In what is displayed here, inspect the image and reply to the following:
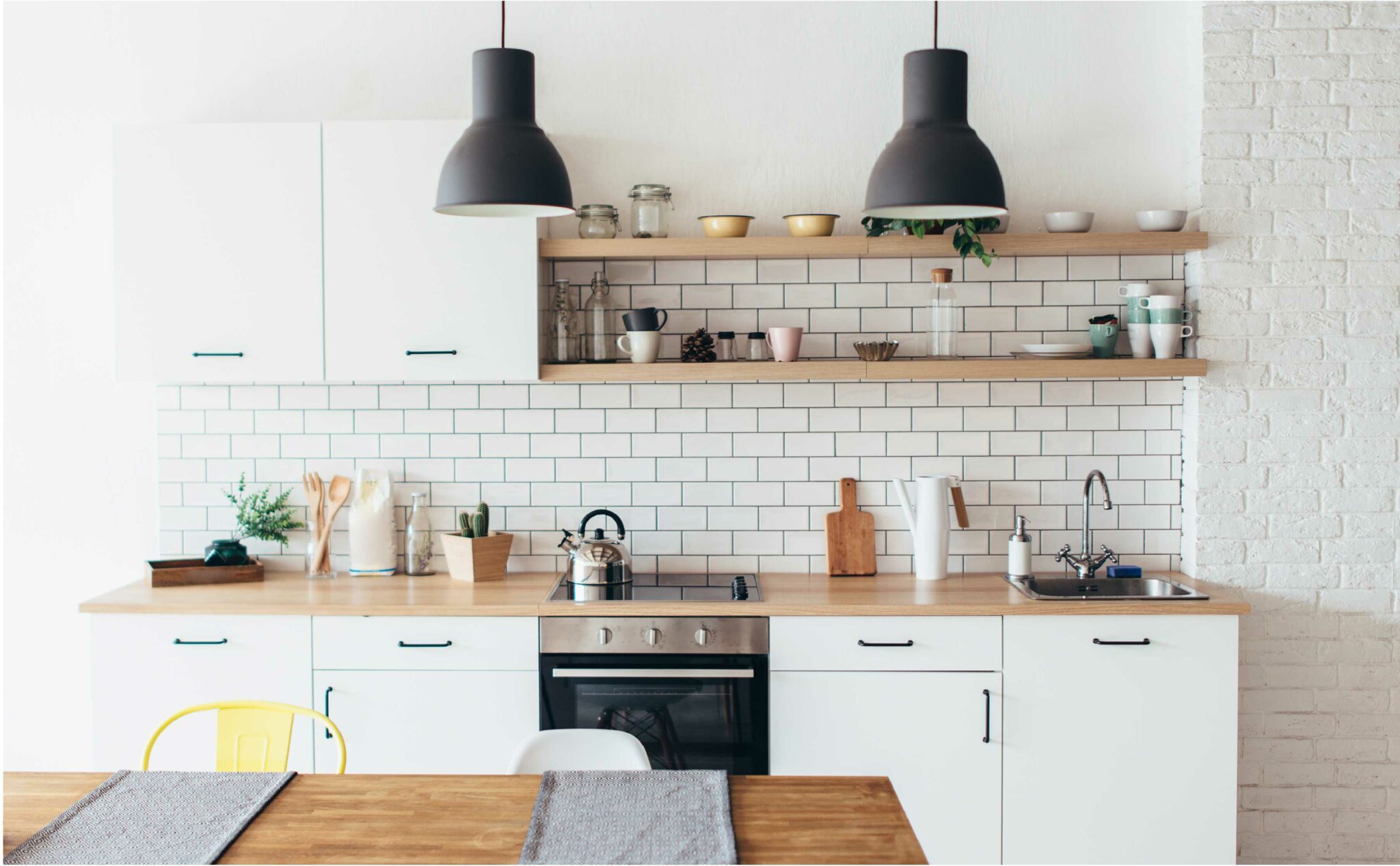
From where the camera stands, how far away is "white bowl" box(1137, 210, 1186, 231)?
3.51 metres

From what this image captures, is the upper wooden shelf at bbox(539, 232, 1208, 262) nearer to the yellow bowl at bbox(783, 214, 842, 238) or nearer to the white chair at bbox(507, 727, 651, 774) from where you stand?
the yellow bowl at bbox(783, 214, 842, 238)

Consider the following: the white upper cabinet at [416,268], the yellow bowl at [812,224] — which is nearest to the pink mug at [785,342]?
the yellow bowl at [812,224]

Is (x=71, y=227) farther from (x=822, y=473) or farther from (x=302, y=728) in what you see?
(x=822, y=473)

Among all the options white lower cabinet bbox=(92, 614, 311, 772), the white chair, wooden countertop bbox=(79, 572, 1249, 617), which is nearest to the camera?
the white chair

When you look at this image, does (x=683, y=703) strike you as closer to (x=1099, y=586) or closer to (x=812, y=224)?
(x=1099, y=586)

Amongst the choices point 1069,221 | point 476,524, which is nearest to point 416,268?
point 476,524

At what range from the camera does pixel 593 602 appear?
3.31m

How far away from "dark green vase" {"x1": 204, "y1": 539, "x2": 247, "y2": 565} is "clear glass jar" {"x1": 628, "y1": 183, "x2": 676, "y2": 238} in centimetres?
170

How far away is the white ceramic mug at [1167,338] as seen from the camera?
3500mm

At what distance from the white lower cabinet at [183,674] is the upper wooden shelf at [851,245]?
1.49 meters

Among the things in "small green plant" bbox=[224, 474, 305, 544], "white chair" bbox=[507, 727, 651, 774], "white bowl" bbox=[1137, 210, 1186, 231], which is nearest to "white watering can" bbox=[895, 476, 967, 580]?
"white bowl" bbox=[1137, 210, 1186, 231]

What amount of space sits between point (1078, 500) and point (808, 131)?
5.13 ft

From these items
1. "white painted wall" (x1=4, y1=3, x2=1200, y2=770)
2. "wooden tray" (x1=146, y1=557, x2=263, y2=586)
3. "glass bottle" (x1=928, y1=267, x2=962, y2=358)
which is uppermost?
"white painted wall" (x1=4, y1=3, x2=1200, y2=770)

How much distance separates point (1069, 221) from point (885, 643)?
4.87ft
